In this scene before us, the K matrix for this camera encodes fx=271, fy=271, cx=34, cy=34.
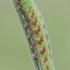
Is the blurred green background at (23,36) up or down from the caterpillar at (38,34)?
down

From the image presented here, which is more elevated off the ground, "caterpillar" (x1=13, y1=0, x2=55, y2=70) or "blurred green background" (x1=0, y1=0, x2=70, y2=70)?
"caterpillar" (x1=13, y1=0, x2=55, y2=70)

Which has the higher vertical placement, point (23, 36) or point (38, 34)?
point (38, 34)

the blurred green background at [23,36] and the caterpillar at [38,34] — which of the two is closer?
the caterpillar at [38,34]

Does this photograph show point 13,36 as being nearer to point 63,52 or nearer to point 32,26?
point 63,52

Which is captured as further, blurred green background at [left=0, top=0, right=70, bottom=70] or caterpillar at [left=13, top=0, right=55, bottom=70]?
blurred green background at [left=0, top=0, right=70, bottom=70]

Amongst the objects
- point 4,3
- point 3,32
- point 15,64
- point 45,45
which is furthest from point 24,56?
point 45,45

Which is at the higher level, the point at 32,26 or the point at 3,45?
the point at 32,26

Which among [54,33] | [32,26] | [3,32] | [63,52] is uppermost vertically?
[32,26]

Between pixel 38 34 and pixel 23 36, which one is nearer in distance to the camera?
pixel 38 34
